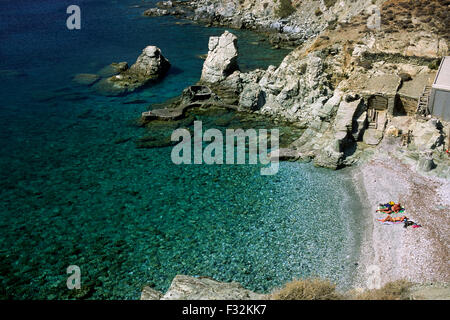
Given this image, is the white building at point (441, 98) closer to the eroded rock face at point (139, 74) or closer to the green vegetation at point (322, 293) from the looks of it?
the green vegetation at point (322, 293)

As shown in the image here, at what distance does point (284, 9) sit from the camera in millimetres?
74438

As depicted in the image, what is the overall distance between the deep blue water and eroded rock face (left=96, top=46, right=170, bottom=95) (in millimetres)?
3556

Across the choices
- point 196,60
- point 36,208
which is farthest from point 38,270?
point 196,60

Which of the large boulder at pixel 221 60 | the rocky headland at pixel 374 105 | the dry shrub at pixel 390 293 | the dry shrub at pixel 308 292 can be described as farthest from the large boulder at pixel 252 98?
the dry shrub at pixel 308 292

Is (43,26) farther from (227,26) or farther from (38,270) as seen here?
(38,270)

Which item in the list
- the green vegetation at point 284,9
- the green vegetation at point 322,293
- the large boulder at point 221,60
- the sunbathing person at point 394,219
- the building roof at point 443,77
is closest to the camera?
the green vegetation at point 322,293

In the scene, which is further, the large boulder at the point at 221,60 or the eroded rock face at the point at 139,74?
the eroded rock face at the point at 139,74

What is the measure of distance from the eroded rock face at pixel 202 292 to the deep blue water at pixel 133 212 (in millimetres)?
3877

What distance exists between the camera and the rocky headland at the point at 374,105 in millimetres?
23391

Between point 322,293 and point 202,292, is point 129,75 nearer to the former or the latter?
point 202,292

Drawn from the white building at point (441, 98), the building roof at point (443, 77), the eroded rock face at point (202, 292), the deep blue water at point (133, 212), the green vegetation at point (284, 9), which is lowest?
the deep blue water at point (133, 212)
